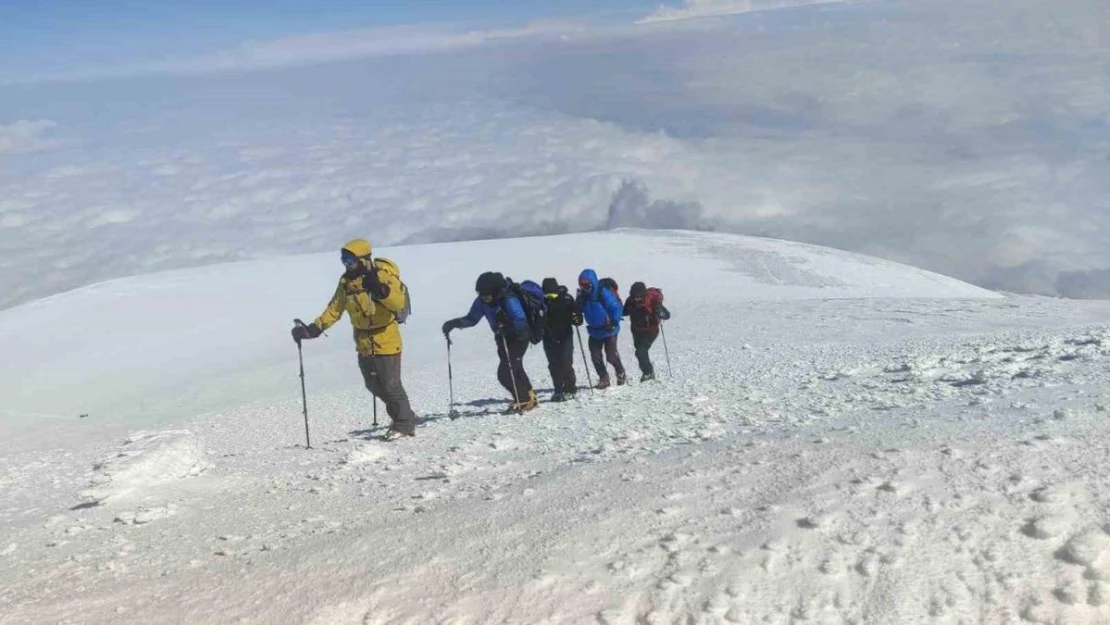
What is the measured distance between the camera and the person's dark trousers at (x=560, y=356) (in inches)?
426

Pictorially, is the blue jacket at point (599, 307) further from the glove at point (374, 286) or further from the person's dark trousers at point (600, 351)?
the glove at point (374, 286)

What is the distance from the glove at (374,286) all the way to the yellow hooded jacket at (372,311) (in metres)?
0.04

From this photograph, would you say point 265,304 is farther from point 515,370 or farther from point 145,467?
point 145,467

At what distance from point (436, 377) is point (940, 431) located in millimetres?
11486

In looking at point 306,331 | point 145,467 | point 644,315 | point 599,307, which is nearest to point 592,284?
point 599,307

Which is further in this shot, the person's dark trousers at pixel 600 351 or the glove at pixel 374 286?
the person's dark trousers at pixel 600 351

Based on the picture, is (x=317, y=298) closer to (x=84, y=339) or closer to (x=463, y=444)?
(x=84, y=339)

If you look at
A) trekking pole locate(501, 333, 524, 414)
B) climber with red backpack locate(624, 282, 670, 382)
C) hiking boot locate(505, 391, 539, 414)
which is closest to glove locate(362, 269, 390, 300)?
trekking pole locate(501, 333, 524, 414)

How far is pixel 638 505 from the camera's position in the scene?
5000 millimetres

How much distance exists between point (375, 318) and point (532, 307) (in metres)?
1.96

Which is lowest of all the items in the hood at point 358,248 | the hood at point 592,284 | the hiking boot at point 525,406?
the hiking boot at point 525,406

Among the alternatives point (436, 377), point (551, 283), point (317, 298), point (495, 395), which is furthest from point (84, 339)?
point (551, 283)

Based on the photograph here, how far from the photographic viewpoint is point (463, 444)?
8219 millimetres

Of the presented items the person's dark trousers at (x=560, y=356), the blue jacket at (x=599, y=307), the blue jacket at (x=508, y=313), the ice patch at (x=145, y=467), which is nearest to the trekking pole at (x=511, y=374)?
the blue jacket at (x=508, y=313)
